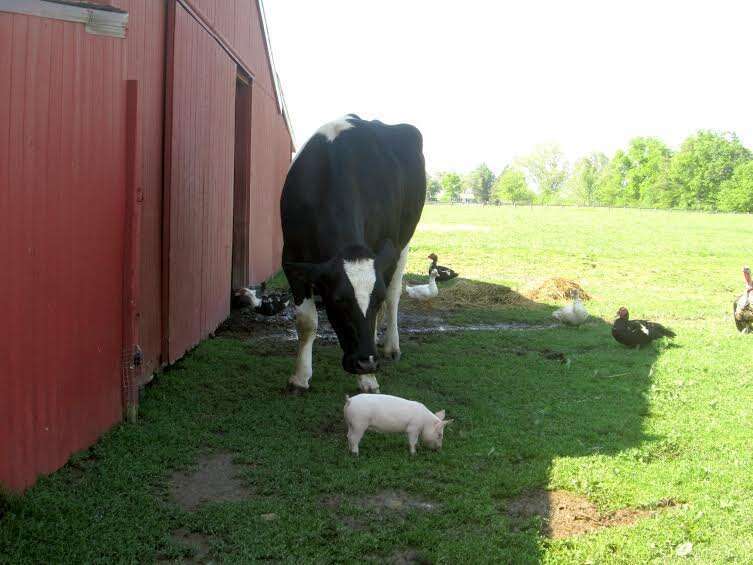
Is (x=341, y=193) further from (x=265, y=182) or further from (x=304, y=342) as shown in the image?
(x=265, y=182)

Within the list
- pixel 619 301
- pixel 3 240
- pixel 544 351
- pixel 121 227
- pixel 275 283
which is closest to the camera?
pixel 3 240

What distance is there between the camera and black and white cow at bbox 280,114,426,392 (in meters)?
5.83

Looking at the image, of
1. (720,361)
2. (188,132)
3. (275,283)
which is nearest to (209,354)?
(188,132)

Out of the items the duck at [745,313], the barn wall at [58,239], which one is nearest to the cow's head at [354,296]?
the barn wall at [58,239]

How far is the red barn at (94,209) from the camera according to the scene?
395cm

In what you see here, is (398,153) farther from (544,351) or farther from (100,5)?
(100,5)

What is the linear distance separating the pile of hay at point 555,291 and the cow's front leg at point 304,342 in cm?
695

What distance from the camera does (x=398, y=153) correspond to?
28.0 feet

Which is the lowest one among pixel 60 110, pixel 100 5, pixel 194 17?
pixel 60 110

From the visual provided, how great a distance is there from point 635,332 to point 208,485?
238 inches

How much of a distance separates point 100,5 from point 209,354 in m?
4.11

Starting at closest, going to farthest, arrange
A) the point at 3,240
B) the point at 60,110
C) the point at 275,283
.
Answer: the point at 3,240
the point at 60,110
the point at 275,283

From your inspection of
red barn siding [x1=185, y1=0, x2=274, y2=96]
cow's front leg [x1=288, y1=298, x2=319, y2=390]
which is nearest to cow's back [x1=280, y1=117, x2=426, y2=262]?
cow's front leg [x1=288, y1=298, x2=319, y2=390]

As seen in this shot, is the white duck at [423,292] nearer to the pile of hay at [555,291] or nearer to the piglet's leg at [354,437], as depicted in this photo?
the pile of hay at [555,291]
